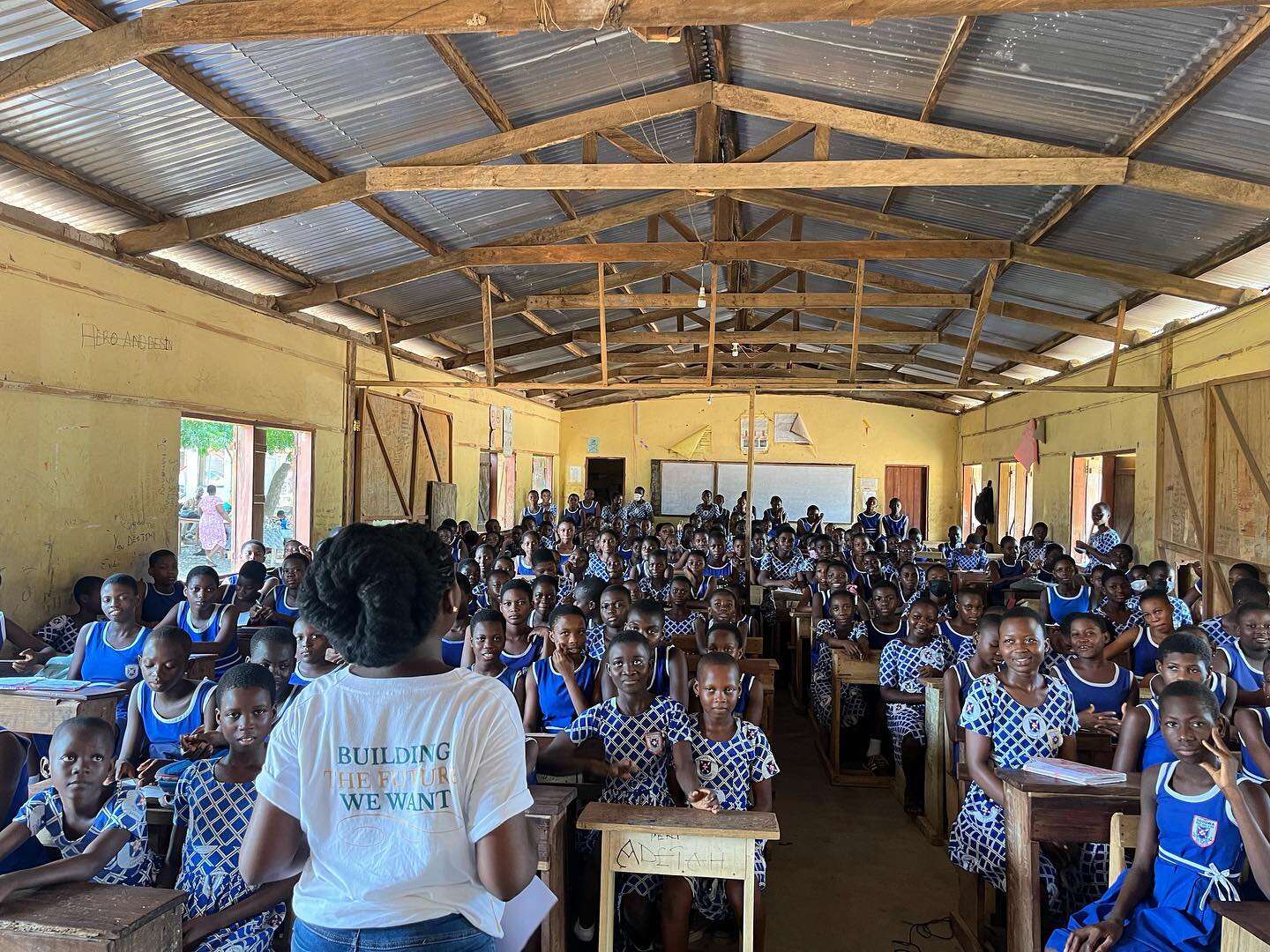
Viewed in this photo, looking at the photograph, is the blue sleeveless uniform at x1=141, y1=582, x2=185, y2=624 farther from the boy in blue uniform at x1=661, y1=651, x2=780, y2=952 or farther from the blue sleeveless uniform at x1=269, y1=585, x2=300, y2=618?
the boy in blue uniform at x1=661, y1=651, x2=780, y2=952

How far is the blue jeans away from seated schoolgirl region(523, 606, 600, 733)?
246 cm

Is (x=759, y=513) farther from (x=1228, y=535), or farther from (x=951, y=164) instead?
(x=951, y=164)

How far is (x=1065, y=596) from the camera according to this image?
7012mm

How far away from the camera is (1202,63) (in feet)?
15.0

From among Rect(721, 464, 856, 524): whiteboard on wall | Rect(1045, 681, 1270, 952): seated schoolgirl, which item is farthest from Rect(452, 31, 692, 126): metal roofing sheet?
Rect(721, 464, 856, 524): whiteboard on wall

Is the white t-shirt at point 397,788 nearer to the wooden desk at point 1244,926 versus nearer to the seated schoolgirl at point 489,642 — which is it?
the wooden desk at point 1244,926

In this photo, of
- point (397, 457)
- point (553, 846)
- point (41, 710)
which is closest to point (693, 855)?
point (553, 846)

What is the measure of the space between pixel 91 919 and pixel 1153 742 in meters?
3.16

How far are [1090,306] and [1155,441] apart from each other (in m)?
1.59

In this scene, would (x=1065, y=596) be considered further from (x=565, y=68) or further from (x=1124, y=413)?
(x=565, y=68)

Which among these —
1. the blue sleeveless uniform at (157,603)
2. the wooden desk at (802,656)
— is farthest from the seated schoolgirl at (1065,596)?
the blue sleeveless uniform at (157,603)

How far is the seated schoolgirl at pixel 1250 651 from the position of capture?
4406 mm

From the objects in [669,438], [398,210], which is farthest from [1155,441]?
[669,438]

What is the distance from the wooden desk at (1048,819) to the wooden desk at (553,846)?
1529 mm
